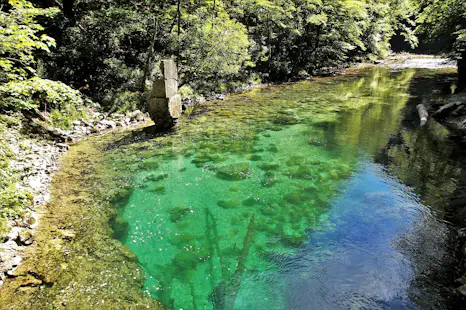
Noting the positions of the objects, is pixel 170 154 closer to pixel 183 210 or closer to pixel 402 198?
pixel 183 210

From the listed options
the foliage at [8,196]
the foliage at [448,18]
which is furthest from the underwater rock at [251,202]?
the foliage at [448,18]

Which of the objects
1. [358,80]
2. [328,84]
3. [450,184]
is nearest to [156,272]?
[450,184]

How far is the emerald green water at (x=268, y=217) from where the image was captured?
14.8 ft

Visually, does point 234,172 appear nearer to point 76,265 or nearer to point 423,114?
point 76,265

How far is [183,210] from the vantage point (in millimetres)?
6699

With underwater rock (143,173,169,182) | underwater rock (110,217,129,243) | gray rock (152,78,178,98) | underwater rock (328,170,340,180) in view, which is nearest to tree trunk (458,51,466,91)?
underwater rock (328,170,340,180)

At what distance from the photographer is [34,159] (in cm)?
814

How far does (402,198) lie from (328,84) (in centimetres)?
1717

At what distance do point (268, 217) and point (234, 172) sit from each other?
246 centimetres

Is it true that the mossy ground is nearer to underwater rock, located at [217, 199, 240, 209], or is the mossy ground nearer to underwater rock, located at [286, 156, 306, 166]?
underwater rock, located at [217, 199, 240, 209]

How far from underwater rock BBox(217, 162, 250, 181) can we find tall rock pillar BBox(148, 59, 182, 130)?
405 centimetres

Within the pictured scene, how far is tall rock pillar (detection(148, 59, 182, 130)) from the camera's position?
10914 millimetres

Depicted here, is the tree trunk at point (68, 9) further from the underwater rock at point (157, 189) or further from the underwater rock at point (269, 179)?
the underwater rock at point (269, 179)

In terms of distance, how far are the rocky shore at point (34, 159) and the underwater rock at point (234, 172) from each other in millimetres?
4374
